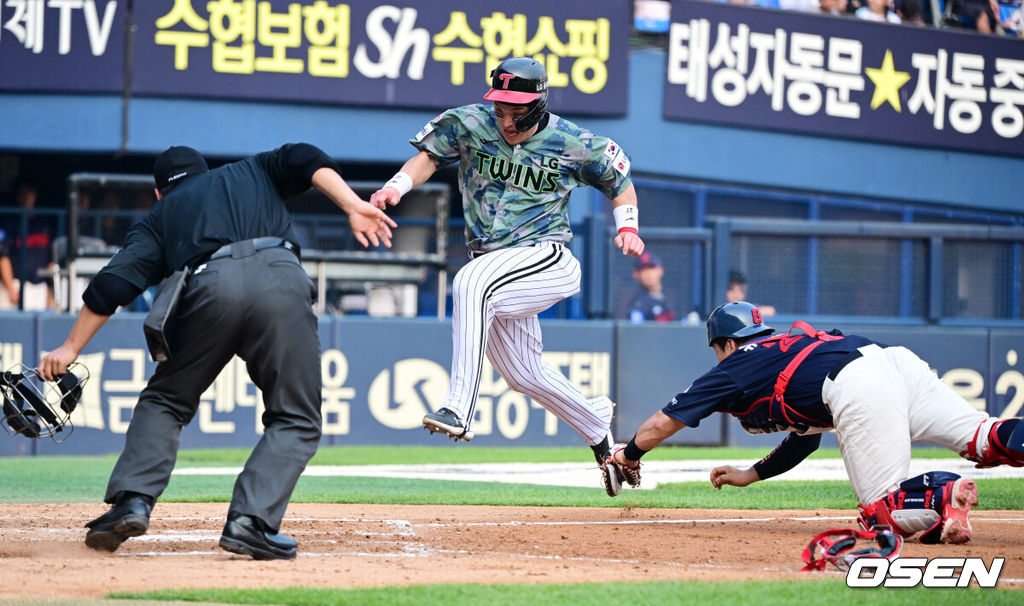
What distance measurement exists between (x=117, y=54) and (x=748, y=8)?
7977 millimetres

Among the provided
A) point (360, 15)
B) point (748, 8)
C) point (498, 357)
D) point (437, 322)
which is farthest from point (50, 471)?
point (748, 8)

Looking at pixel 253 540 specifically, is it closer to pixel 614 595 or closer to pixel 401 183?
pixel 614 595

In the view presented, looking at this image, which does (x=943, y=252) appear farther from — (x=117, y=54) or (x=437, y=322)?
(x=117, y=54)

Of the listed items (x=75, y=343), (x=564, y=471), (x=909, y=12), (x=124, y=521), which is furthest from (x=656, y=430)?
(x=909, y=12)

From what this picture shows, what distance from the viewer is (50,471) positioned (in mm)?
10758

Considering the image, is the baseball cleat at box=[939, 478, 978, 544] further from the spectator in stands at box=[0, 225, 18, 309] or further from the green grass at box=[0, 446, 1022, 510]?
the spectator in stands at box=[0, 225, 18, 309]

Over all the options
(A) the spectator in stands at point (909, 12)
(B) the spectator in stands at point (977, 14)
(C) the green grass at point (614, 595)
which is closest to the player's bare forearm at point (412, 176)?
(C) the green grass at point (614, 595)

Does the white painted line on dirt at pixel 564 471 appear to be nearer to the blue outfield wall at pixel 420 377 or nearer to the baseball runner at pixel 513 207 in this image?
the blue outfield wall at pixel 420 377

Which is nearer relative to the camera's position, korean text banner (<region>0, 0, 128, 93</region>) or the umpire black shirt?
the umpire black shirt

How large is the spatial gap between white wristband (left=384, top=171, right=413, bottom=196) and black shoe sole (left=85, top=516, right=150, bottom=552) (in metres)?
2.10

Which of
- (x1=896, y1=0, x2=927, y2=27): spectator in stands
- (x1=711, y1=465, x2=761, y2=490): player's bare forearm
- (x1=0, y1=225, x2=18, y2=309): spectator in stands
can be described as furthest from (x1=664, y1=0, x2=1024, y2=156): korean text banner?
(x1=711, y1=465, x2=761, y2=490): player's bare forearm

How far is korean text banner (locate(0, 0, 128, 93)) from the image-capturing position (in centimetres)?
1565

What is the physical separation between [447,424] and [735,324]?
1.42 meters

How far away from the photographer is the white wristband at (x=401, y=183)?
6695mm
